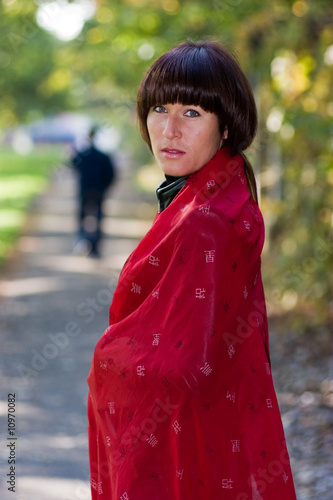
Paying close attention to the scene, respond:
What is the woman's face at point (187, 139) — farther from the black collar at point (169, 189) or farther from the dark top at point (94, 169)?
the dark top at point (94, 169)

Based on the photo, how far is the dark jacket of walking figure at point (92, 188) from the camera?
11.5 m

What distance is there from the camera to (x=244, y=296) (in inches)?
70.7

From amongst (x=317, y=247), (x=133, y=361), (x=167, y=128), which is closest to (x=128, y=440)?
(x=133, y=361)

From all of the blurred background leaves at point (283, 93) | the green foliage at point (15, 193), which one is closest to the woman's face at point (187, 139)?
the blurred background leaves at point (283, 93)

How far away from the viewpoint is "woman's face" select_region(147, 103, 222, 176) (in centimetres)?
195

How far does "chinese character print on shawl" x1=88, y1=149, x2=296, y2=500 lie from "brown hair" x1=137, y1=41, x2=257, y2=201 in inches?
3.9

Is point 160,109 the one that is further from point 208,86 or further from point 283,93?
point 283,93

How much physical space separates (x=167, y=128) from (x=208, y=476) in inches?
33.8

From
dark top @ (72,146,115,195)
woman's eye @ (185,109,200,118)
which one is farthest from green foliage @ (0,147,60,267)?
woman's eye @ (185,109,200,118)

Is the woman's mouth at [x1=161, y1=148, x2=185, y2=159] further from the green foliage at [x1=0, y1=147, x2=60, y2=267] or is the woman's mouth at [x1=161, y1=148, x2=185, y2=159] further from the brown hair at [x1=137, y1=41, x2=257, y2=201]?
the green foliage at [x1=0, y1=147, x2=60, y2=267]

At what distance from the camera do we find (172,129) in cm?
195

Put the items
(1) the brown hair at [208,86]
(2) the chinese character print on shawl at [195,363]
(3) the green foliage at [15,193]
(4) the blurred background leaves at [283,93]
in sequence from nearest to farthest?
(2) the chinese character print on shawl at [195,363], (1) the brown hair at [208,86], (4) the blurred background leaves at [283,93], (3) the green foliage at [15,193]

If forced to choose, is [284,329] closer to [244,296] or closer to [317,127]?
[317,127]

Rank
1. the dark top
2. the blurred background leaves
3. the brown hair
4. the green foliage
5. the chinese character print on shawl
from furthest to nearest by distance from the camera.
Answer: the green foliage, the dark top, the blurred background leaves, the brown hair, the chinese character print on shawl
